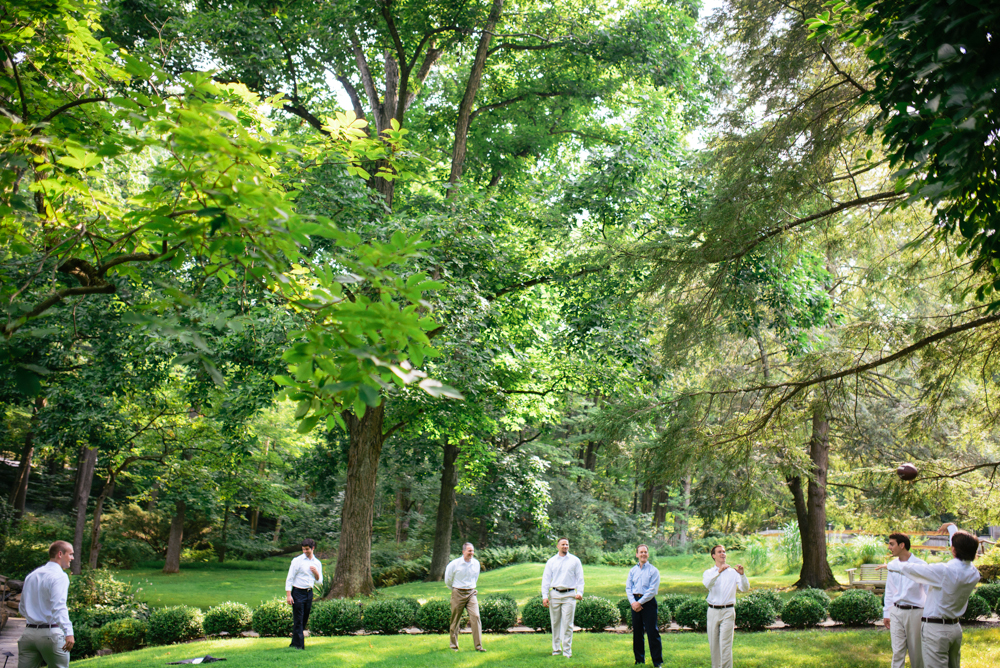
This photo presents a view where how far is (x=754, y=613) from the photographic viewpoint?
1270 centimetres

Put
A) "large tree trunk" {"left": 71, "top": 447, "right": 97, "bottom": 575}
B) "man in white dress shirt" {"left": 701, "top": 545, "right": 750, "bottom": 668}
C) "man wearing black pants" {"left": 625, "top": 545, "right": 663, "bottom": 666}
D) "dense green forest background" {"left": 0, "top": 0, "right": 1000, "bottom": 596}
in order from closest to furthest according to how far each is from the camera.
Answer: "dense green forest background" {"left": 0, "top": 0, "right": 1000, "bottom": 596}, "man in white dress shirt" {"left": 701, "top": 545, "right": 750, "bottom": 668}, "man wearing black pants" {"left": 625, "top": 545, "right": 663, "bottom": 666}, "large tree trunk" {"left": 71, "top": 447, "right": 97, "bottom": 575}

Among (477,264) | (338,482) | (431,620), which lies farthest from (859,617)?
(338,482)

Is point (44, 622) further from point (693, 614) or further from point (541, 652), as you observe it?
point (693, 614)

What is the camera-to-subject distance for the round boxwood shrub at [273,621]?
12633 millimetres

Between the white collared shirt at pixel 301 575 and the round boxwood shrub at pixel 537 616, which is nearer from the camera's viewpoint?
the white collared shirt at pixel 301 575

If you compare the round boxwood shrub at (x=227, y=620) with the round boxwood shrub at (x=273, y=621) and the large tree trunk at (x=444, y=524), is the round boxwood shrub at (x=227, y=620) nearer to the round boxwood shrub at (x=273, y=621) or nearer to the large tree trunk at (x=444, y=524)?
the round boxwood shrub at (x=273, y=621)

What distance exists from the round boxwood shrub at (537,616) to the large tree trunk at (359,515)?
3.73 meters

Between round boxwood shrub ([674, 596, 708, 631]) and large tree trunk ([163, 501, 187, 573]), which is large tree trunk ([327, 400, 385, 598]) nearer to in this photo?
round boxwood shrub ([674, 596, 708, 631])

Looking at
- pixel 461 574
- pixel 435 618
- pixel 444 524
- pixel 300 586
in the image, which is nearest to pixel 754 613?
pixel 461 574

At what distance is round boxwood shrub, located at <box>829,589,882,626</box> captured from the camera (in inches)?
501

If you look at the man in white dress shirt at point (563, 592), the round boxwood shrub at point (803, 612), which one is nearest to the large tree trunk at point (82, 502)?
the man in white dress shirt at point (563, 592)

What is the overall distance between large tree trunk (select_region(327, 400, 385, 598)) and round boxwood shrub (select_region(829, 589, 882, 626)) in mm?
9612

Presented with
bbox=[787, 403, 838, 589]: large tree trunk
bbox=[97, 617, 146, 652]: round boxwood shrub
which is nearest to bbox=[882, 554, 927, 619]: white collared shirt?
bbox=[787, 403, 838, 589]: large tree trunk

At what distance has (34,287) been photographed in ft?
34.1
